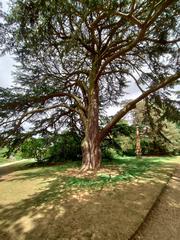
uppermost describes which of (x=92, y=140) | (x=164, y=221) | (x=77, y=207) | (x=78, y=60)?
(x=78, y=60)

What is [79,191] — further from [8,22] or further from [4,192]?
[8,22]

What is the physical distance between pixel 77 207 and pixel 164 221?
73.3 inches

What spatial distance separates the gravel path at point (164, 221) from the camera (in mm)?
4066

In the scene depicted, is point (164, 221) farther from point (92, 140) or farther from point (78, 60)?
point (78, 60)

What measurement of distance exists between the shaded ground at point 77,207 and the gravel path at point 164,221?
0.18m

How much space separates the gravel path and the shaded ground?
18cm

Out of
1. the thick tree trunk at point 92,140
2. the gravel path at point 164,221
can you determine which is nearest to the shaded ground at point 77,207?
the gravel path at point 164,221

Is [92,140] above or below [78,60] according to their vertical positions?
below

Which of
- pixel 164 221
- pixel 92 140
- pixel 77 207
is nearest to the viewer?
pixel 164 221

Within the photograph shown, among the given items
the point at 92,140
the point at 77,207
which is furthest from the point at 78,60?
the point at 77,207

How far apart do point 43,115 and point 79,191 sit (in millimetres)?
6847

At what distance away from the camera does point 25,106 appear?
410 inches

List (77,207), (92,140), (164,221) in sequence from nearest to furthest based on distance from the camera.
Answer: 1. (164,221)
2. (77,207)
3. (92,140)

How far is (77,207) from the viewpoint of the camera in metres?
4.98
